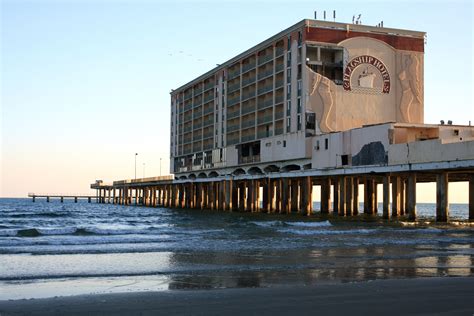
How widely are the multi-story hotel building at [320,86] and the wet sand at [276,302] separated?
3690cm

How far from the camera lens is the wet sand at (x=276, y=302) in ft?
29.7

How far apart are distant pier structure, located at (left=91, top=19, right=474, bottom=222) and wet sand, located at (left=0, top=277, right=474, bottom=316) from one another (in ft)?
87.1

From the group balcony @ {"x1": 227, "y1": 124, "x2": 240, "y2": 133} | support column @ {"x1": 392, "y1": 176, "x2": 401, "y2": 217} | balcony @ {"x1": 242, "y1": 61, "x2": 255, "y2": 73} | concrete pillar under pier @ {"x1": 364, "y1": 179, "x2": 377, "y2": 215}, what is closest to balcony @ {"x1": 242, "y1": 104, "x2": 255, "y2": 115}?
balcony @ {"x1": 227, "y1": 124, "x2": 240, "y2": 133}


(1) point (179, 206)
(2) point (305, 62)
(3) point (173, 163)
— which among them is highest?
(2) point (305, 62)

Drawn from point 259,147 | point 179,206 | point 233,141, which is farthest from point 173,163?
point 259,147

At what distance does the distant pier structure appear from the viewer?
4303 cm

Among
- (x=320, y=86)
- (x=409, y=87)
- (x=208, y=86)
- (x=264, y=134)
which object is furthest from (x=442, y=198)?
(x=208, y=86)

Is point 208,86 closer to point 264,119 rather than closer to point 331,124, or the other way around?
point 264,119

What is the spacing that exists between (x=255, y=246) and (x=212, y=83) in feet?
191

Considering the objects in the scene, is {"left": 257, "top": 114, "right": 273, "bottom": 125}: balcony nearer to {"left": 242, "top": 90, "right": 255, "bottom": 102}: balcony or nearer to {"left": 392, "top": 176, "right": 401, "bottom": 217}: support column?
{"left": 242, "top": 90, "right": 255, "bottom": 102}: balcony

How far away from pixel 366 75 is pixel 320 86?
5.30 meters

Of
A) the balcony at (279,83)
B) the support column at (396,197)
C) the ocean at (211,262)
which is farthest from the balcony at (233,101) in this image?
the ocean at (211,262)

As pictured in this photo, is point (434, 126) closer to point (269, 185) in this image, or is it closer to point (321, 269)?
point (269, 185)

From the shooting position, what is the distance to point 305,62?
179 ft
